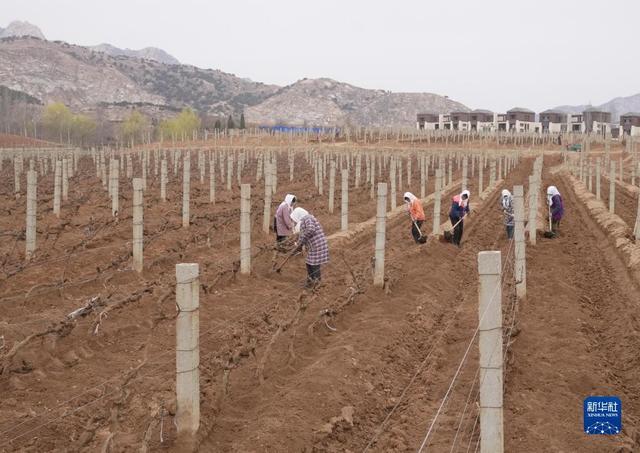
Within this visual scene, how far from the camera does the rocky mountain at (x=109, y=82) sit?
139375 mm

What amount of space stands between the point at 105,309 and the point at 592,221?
13.4 m

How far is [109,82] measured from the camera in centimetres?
15788

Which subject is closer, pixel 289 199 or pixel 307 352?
pixel 307 352

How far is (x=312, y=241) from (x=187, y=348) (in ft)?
16.0

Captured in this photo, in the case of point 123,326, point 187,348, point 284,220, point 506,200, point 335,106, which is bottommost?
point 123,326

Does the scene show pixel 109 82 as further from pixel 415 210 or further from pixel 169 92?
pixel 415 210

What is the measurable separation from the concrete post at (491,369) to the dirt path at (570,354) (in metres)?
1.01

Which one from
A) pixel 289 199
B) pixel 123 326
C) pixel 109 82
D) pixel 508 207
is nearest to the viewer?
pixel 123 326

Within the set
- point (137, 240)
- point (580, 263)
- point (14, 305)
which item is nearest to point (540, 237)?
point (580, 263)

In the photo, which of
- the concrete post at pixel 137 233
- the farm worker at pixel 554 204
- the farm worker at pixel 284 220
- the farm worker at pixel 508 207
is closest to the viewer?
the concrete post at pixel 137 233

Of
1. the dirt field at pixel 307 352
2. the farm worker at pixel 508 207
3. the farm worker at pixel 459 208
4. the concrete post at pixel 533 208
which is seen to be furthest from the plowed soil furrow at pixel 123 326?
the concrete post at pixel 533 208

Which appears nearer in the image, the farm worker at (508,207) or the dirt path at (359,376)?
the dirt path at (359,376)

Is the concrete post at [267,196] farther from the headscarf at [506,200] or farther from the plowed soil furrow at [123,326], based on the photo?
the headscarf at [506,200]

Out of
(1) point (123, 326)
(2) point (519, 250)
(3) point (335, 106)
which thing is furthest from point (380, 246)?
(3) point (335, 106)
